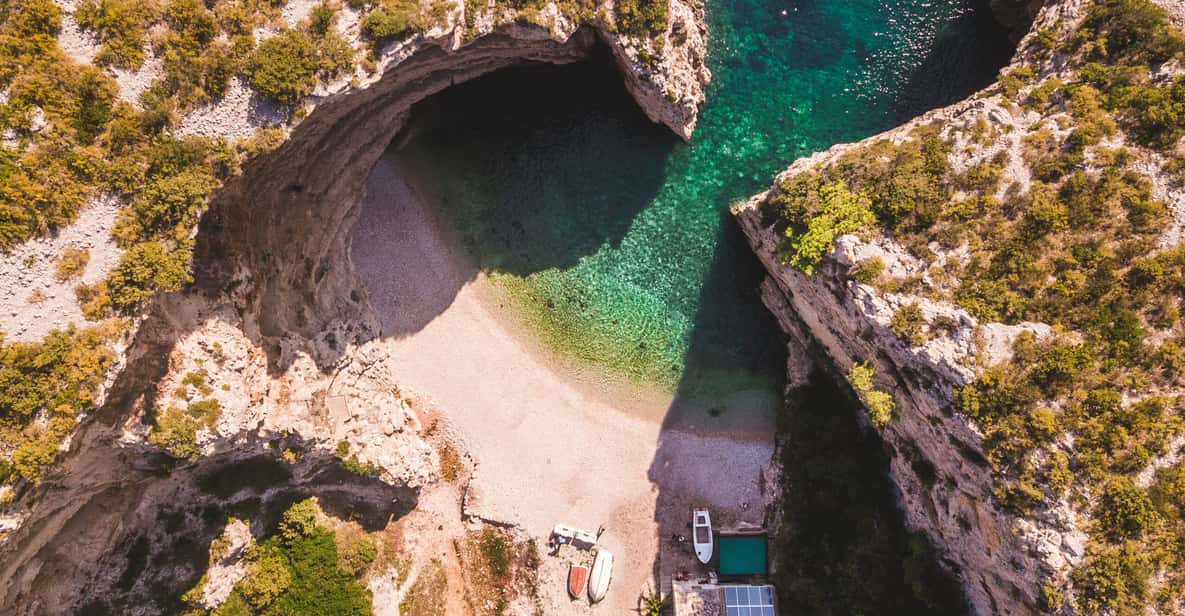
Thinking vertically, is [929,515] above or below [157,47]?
below

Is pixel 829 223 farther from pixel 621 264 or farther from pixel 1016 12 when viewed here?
pixel 1016 12

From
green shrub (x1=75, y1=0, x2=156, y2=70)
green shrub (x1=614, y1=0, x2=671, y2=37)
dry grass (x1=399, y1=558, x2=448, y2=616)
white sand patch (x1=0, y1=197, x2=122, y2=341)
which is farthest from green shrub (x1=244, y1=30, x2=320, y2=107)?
dry grass (x1=399, y1=558, x2=448, y2=616)

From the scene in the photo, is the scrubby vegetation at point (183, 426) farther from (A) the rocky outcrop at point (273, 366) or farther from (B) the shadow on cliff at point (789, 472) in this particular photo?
(B) the shadow on cliff at point (789, 472)

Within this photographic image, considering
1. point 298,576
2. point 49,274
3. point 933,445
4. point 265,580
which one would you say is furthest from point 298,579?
point 933,445

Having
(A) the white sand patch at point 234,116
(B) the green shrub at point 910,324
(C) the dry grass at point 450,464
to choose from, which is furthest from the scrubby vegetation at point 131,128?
(B) the green shrub at point 910,324

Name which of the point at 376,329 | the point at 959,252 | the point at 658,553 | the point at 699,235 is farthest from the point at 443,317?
the point at 959,252

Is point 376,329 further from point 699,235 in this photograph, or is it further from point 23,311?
point 699,235
